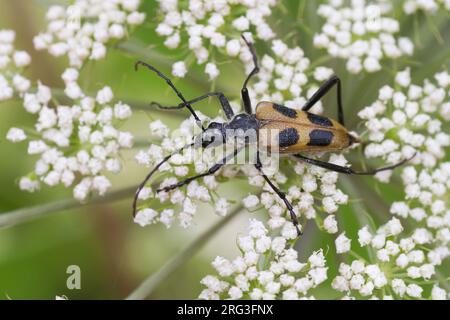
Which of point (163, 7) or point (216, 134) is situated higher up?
point (163, 7)

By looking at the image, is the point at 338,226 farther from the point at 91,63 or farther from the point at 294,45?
the point at 91,63

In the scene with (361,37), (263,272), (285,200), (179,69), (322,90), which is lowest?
(263,272)

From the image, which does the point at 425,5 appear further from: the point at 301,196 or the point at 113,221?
the point at 113,221

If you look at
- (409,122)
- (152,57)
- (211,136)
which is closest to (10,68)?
(152,57)

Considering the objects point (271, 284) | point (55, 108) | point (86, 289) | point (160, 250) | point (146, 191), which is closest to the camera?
point (271, 284)

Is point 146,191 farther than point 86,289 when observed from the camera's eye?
No

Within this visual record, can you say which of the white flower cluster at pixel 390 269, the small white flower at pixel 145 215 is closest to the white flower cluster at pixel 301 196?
the white flower cluster at pixel 390 269

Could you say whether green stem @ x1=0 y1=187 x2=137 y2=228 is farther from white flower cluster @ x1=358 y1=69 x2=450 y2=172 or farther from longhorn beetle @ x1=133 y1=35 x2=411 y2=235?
white flower cluster @ x1=358 y1=69 x2=450 y2=172

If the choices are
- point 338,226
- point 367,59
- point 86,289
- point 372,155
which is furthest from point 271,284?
point 86,289
